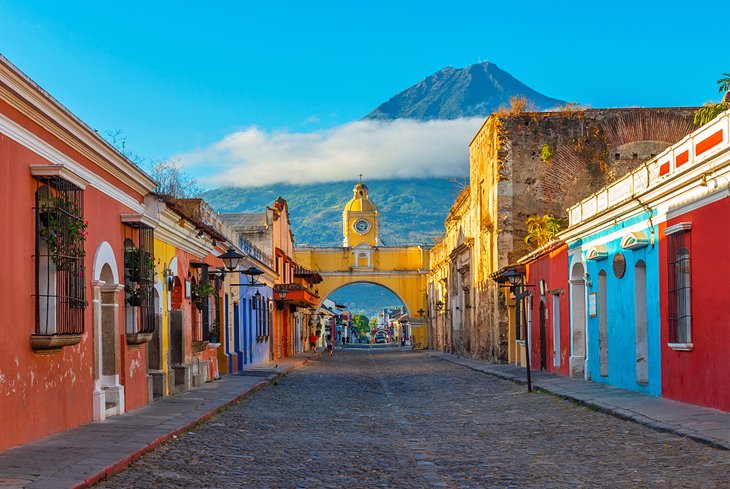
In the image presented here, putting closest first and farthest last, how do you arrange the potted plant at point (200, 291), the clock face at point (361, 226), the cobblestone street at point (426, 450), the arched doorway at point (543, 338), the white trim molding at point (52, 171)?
the cobblestone street at point (426, 450) < the white trim molding at point (52, 171) < the potted plant at point (200, 291) < the arched doorway at point (543, 338) < the clock face at point (361, 226)

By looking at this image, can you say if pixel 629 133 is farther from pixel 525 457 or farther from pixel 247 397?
pixel 525 457

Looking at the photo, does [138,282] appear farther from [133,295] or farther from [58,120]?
[58,120]

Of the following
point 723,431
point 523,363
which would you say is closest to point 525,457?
point 723,431

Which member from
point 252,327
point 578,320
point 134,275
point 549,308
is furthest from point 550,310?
point 134,275

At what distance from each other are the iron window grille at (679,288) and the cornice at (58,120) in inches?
293

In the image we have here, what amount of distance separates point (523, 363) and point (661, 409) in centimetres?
1496

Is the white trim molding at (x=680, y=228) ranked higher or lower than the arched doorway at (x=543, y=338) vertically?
higher

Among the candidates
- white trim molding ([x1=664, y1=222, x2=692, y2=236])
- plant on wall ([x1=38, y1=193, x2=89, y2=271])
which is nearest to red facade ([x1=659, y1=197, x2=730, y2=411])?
white trim molding ([x1=664, y1=222, x2=692, y2=236])

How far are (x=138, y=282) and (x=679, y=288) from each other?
24.4ft

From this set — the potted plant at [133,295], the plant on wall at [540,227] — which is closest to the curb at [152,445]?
the potted plant at [133,295]

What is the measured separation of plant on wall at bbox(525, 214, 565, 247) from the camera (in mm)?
28875

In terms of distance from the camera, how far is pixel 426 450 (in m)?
9.48

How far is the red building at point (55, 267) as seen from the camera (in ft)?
28.1

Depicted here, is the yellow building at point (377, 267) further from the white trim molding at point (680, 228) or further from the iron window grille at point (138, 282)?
the white trim molding at point (680, 228)
